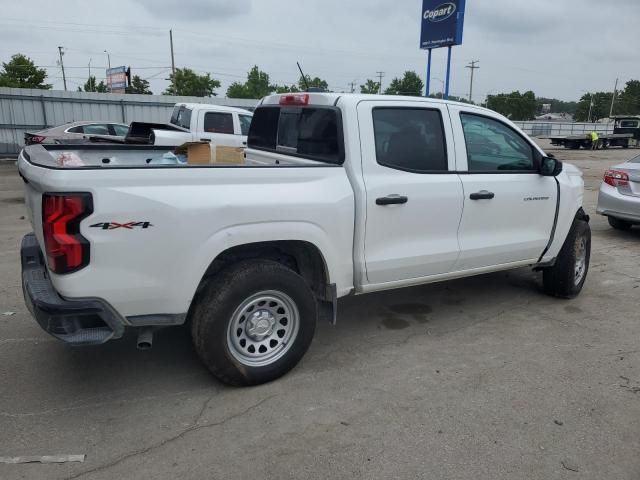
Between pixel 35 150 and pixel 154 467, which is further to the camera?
pixel 35 150

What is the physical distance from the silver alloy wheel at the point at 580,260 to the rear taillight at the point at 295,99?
3167 mm

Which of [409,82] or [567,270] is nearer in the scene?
[567,270]

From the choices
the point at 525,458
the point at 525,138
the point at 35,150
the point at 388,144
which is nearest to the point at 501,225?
the point at 525,138

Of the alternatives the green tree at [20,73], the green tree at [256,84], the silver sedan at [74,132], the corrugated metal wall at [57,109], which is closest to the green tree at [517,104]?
the green tree at [256,84]

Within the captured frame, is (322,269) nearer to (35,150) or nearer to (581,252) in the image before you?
(35,150)

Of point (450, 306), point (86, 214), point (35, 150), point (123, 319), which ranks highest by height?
point (35, 150)

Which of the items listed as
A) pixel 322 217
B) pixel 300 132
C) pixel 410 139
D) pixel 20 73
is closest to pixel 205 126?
pixel 300 132

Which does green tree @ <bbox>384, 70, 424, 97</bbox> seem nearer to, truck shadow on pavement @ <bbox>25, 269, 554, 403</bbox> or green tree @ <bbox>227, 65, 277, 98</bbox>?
green tree @ <bbox>227, 65, 277, 98</bbox>

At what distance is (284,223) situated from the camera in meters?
3.37

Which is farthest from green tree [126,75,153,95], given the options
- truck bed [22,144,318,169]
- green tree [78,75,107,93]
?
truck bed [22,144,318,169]

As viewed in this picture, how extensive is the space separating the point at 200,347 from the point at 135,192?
1043mm

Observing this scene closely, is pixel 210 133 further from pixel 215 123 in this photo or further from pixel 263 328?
pixel 263 328

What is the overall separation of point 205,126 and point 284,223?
9007 millimetres

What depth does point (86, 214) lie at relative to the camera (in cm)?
279
